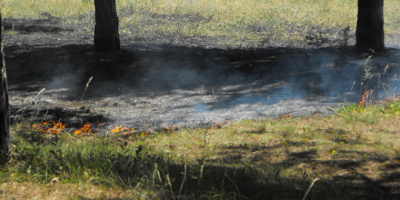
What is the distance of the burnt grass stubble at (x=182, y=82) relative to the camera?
780 cm

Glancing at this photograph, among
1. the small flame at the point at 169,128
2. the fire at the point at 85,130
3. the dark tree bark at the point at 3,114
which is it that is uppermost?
the dark tree bark at the point at 3,114

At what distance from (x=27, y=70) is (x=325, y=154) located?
26.6 ft

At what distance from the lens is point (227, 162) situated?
5.16 meters

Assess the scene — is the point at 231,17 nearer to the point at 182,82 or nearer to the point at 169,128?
the point at 182,82

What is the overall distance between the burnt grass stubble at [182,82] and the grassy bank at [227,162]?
113mm

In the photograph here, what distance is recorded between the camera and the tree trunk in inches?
482

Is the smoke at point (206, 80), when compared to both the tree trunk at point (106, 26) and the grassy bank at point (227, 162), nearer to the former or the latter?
the tree trunk at point (106, 26)

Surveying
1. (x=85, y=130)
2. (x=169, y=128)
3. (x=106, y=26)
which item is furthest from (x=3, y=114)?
(x=106, y=26)

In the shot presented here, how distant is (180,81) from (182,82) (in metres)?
0.10

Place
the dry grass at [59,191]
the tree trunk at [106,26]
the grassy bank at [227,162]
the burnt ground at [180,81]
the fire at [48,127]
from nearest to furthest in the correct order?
the dry grass at [59,191]
the grassy bank at [227,162]
the fire at [48,127]
the burnt ground at [180,81]
the tree trunk at [106,26]

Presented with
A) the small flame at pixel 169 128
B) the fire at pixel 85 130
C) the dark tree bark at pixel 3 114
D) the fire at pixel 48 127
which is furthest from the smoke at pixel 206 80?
the dark tree bark at pixel 3 114

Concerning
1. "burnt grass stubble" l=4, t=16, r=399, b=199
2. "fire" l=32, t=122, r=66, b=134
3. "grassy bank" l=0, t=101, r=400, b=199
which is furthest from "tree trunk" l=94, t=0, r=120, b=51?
"grassy bank" l=0, t=101, r=400, b=199

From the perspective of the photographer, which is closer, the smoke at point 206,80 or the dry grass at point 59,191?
the dry grass at point 59,191

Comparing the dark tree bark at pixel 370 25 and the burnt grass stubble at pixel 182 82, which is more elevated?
the dark tree bark at pixel 370 25
